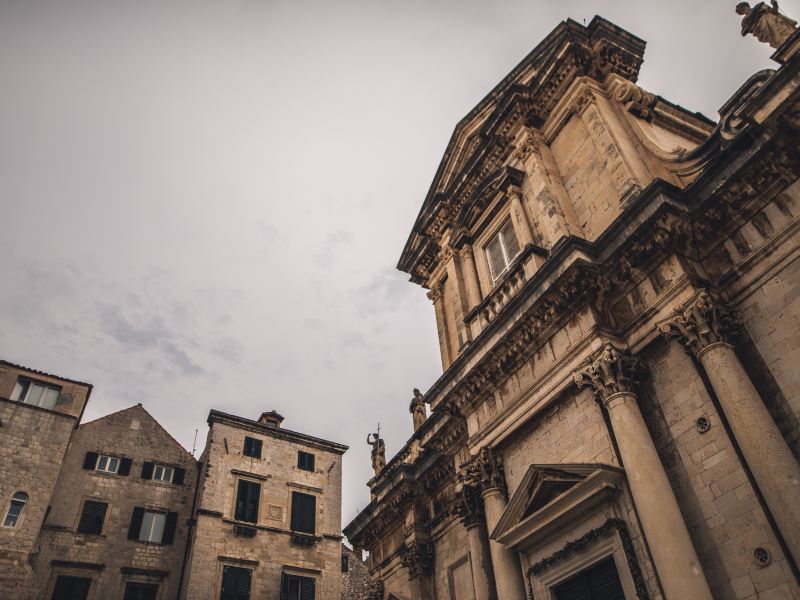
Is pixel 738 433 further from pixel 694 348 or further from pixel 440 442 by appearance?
pixel 440 442

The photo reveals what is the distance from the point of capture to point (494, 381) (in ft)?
40.7

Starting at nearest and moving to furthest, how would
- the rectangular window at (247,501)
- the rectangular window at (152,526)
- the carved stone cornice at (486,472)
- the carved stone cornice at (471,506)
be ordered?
the carved stone cornice at (486,472) < the carved stone cornice at (471,506) < the rectangular window at (152,526) < the rectangular window at (247,501)

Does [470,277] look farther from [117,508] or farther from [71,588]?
[71,588]

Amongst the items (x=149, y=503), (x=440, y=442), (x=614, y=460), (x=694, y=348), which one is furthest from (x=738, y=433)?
(x=149, y=503)

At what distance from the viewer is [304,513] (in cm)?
3091

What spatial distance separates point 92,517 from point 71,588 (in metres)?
2.92

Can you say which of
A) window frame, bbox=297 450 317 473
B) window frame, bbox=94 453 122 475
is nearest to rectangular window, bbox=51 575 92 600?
window frame, bbox=94 453 122 475

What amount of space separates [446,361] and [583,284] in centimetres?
704

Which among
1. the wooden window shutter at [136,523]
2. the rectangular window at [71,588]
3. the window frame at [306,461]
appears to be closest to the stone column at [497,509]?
the rectangular window at [71,588]

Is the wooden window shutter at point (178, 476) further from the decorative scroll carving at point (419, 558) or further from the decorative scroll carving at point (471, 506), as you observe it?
the decorative scroll carving at point (471, 506)

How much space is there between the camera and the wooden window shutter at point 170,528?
26969 mm

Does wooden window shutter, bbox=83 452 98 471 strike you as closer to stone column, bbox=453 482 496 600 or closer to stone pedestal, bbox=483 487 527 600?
stone column, bbox=453 482 496 600

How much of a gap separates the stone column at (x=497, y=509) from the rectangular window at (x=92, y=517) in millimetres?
20970

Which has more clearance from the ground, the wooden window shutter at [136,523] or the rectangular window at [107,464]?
the rectangular window at [107,464]
